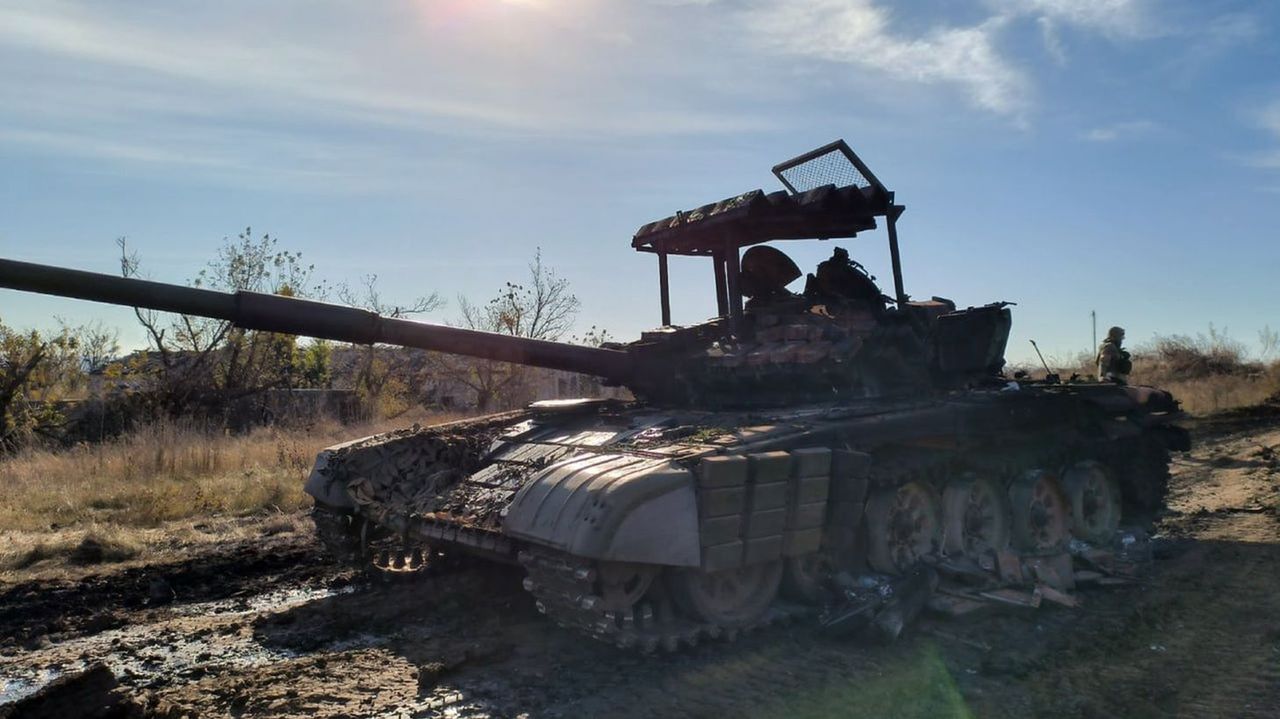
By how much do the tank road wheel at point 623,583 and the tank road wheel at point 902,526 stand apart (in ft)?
6.67

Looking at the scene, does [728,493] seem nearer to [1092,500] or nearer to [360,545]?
[360,545]

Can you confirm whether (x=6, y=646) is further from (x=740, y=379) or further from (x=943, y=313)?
(x=943, y=313)

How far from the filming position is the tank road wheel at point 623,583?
5.38 m

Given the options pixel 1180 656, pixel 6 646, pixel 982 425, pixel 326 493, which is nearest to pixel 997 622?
pixel 1180 656

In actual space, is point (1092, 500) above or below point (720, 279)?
below

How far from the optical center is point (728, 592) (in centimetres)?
623

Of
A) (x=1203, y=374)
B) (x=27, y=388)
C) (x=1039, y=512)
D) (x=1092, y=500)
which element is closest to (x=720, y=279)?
(x=1039, y=512)

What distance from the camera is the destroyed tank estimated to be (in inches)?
219

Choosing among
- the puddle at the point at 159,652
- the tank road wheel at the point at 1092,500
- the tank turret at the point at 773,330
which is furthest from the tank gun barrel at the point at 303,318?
the tank road wheel at the point at 1092,500

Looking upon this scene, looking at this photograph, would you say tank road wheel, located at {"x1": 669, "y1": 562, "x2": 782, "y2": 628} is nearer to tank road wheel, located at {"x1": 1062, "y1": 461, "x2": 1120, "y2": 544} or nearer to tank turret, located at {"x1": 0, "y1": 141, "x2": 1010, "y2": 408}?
tank turret, located at {"x1": 0, "y1": 141, "x2": 1010, "y2": 408}

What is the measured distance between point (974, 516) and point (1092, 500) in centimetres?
212

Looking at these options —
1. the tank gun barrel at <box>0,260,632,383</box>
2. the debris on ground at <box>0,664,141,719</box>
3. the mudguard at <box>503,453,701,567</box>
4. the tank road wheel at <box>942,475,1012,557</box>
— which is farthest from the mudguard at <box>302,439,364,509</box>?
the tank road wheel at <box>942,475,1012,557</box>

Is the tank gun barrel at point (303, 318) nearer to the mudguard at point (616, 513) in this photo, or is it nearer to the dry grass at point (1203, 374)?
the mudguard at point (616, 513)

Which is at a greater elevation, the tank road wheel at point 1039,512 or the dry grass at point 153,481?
the dry grass at point 153,481
